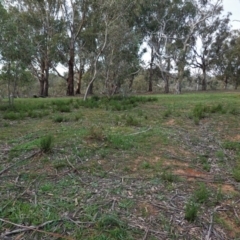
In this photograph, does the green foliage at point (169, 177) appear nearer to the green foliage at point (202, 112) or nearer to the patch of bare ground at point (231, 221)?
the patch of bare ground at point (231, 221)

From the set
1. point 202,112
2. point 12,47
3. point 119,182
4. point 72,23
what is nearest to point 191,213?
point 119,182

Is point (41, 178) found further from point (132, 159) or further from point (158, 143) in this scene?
point (158, 143)

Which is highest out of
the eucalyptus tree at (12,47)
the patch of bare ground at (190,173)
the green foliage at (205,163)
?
the eucalyptus tree at (12,47)

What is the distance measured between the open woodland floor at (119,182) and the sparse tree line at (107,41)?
6792mm

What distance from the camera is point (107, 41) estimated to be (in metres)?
15.9

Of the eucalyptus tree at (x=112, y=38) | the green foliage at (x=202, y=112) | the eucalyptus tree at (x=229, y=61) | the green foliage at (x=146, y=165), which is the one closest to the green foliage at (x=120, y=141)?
the green foliage at (x=146, y=165)

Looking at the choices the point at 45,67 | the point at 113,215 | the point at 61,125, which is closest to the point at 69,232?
the point at 113,215

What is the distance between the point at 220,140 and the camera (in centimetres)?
721

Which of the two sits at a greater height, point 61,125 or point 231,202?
point 61,125

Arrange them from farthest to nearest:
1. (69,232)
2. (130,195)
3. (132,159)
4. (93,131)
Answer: (93,131) → (132,159) → (130,195) → (69,232)

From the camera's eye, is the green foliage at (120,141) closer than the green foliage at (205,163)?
No

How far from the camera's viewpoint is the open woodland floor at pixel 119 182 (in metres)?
3.41

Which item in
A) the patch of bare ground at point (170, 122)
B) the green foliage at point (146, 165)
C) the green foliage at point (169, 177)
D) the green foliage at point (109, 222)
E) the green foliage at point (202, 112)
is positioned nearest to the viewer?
the green foliage at point (109, 222)

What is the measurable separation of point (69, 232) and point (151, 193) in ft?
4.81
